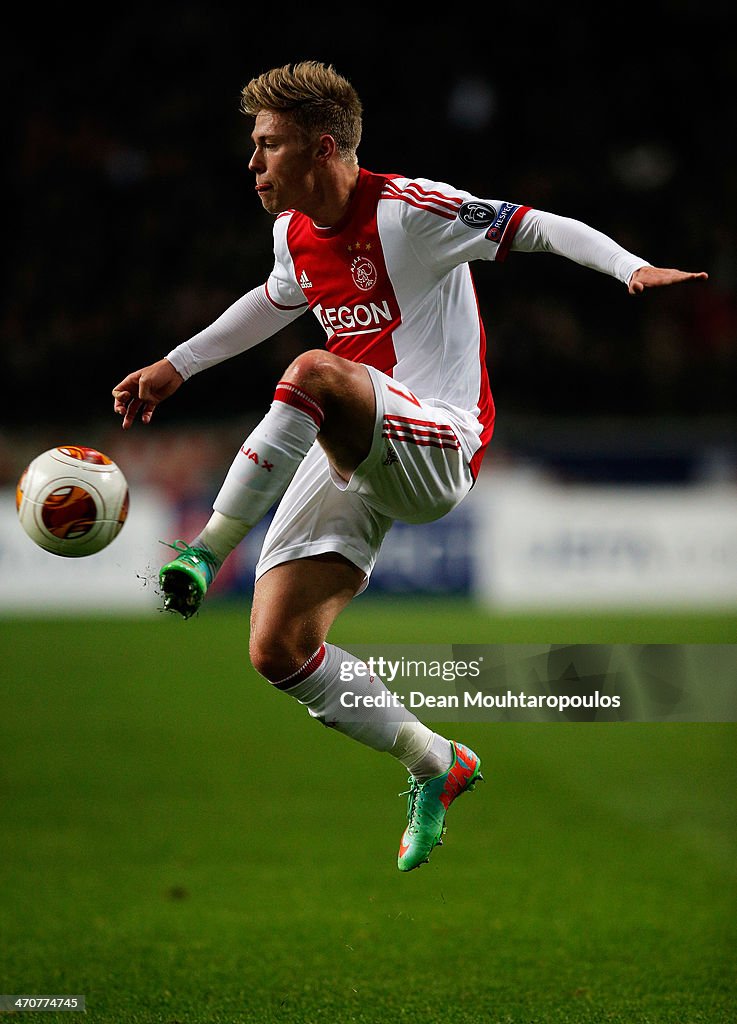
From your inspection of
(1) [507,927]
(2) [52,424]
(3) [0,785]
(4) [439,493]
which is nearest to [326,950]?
(1) [507,927]

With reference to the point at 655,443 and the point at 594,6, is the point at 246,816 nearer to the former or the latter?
the point at 655,443

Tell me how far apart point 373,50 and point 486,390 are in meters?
13.1

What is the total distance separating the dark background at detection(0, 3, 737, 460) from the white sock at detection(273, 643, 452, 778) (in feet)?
29.8

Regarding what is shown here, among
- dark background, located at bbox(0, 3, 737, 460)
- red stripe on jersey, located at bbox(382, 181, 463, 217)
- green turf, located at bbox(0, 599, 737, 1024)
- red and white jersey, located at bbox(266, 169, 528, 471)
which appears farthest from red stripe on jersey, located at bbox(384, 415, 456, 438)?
dark background, located at bbox(0, 3, 737, 460)

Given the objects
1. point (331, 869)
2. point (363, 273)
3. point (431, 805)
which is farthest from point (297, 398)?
point (331, 869)

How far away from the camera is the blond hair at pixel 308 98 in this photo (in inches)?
145

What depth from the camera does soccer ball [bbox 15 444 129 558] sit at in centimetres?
360

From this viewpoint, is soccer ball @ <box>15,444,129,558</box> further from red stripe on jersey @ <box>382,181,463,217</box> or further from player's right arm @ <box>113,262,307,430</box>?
red stripe on jersey @ <box>382,181,463,217</box>

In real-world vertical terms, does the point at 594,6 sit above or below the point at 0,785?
above

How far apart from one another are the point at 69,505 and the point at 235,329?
0.93 m

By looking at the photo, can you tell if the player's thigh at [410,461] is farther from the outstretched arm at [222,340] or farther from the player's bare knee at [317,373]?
the outstretched arm at [222,340]

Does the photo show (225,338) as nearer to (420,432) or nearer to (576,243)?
(420,432)

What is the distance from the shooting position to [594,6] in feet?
56.4

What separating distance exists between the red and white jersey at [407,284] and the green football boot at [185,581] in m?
0.93
